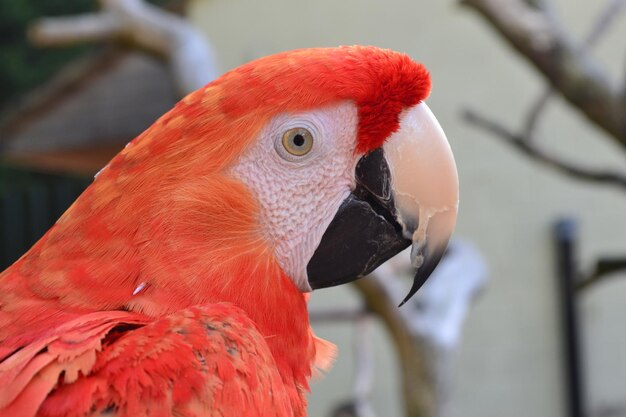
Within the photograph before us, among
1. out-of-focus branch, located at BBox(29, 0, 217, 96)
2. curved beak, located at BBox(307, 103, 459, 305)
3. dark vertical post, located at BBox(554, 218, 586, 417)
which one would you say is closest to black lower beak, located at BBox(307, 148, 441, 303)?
curved beak, located at BBox(307, 103, 459, 305)

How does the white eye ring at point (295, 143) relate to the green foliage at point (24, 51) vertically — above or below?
above

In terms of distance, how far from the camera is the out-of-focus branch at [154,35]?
122 inches

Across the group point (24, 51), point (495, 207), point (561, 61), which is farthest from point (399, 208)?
point (24, 51)

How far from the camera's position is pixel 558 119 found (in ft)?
16.8

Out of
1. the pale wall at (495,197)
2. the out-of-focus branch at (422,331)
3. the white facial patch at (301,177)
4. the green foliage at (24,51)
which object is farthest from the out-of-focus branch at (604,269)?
the green foliage at (24,51)

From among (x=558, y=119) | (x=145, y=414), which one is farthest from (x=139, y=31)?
(x=558, y=119)

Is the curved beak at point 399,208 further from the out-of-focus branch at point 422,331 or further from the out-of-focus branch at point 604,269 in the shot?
the out-of-focus branch at point 604,269

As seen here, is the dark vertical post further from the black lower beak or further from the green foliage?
the green foliage

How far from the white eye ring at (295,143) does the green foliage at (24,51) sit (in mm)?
8815

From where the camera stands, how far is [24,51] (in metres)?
9.74

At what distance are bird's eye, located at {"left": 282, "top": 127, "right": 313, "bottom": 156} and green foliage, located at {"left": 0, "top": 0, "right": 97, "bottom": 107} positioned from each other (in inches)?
347

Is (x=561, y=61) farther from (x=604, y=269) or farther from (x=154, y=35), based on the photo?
(x=154, y=35)

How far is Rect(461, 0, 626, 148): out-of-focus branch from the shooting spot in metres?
2.32

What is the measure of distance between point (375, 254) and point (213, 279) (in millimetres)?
270
